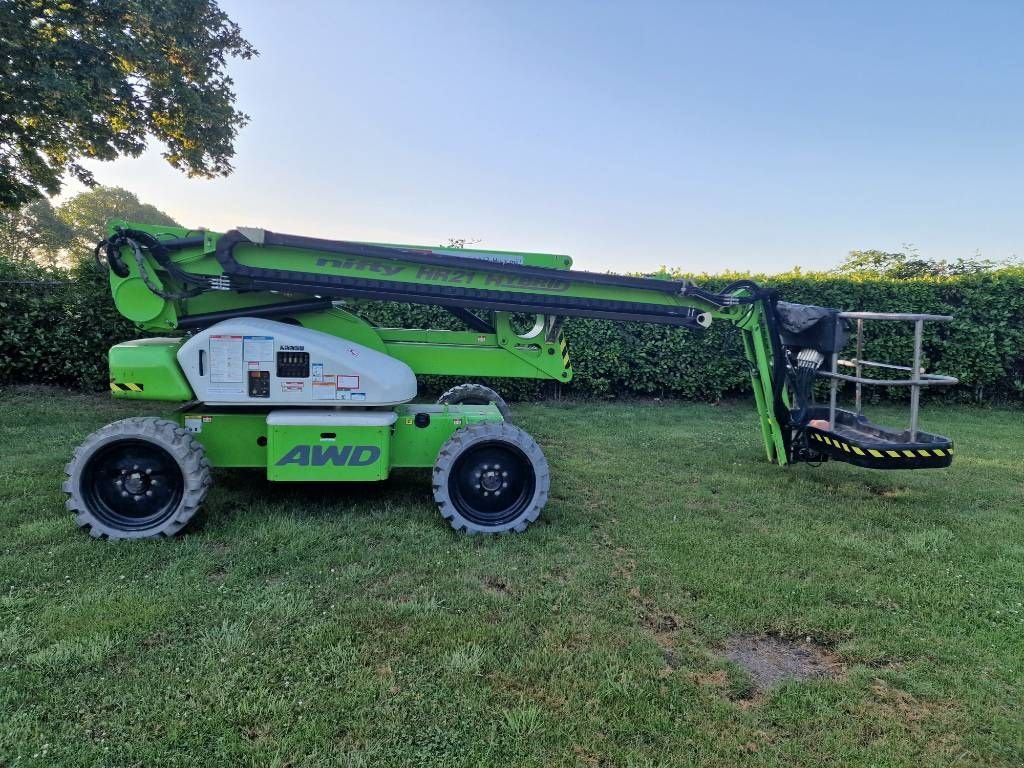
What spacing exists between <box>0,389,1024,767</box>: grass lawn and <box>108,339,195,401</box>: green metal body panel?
41.4 inches

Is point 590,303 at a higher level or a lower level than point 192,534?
higher

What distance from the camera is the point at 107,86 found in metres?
8.84

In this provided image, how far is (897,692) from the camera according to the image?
2805 millimetres

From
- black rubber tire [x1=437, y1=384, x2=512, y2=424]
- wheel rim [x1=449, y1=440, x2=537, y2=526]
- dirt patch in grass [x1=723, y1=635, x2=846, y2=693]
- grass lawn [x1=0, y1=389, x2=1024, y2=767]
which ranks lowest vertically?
dirt patch in grass [x1=723, y1=635, x2=846, y2=693]

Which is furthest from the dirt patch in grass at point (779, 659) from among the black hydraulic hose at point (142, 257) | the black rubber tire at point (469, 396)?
the black hydraulic hose at point (142, 257)

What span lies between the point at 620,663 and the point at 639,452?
456 centimetres

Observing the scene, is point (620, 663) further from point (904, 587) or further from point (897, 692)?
point (904, 587)

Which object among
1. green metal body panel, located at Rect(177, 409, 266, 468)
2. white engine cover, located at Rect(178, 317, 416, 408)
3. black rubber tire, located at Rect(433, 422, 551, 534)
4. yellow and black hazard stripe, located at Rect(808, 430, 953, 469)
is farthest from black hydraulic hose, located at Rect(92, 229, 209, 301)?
yellow and black hazard stripe, located at Rect(808, 430, 953, 469)

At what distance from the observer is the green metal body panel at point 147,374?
432 centimetres

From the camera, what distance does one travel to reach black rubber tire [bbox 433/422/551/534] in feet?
14.8

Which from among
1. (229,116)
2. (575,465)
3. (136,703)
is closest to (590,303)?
(575,465)

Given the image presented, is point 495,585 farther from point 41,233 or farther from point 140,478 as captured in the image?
point 41,233

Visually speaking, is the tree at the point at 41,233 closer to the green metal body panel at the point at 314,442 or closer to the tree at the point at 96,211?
the tree at the point at 96,211

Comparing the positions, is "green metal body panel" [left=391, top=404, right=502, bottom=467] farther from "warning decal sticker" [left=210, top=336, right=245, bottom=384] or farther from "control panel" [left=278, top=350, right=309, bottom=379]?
"warning decal sticker" [left=210, top=336, right=245, bottom=384]
